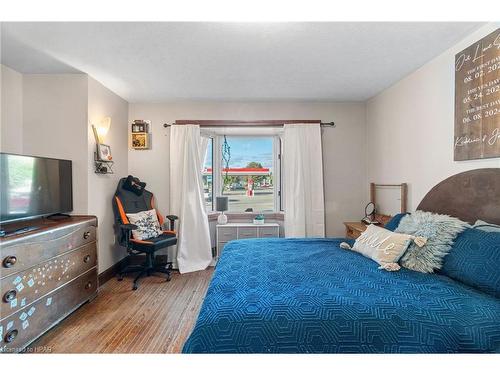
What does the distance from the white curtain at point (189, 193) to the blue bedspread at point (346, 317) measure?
2.18 metres

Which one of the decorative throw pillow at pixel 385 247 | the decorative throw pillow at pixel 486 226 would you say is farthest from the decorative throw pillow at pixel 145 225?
the decorative throw pillow at pixel 486 226

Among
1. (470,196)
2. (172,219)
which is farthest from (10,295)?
(470,196)

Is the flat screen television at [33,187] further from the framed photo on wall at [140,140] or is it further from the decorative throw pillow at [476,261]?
the decorative throw pillow at [476,261]

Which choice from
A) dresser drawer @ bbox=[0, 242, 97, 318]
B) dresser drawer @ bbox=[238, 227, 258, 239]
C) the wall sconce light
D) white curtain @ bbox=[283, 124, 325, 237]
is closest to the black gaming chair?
dresser drawer @ bbox=[0, 242, 97, 318]

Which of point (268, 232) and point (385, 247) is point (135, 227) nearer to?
point (268, 232)

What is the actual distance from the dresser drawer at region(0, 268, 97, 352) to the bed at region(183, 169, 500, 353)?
1.47 metres

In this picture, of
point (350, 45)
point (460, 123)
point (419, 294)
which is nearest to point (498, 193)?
point (460, 123)

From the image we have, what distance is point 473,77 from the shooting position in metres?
1.90

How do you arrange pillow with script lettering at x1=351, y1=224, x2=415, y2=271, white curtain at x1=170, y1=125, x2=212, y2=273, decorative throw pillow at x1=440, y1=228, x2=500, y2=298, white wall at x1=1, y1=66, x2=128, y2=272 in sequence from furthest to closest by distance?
white curtain at x1=170, y1=125, x2=212, y2=273, white wall at x1=1, y1=66, x2=128, y2=272, pillow with script lettering at x1=351, y1=224, x2=415, y2=271, decorative throw pillow at x1=440, y1=228, x2=500, y2=298

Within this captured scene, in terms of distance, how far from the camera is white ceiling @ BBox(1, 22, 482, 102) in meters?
1.89

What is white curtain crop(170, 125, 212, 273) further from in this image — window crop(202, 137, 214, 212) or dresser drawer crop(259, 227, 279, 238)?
dresser drawer crop(259, 227, 279, 238)

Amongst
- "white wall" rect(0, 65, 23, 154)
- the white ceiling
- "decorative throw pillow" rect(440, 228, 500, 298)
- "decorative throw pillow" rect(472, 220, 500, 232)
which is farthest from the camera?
"white wall" rect(0, 65, 23, 154)

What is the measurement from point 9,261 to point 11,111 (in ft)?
6.24

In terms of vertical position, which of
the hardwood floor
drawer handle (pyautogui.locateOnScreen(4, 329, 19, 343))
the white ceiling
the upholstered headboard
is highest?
the white ceiling
